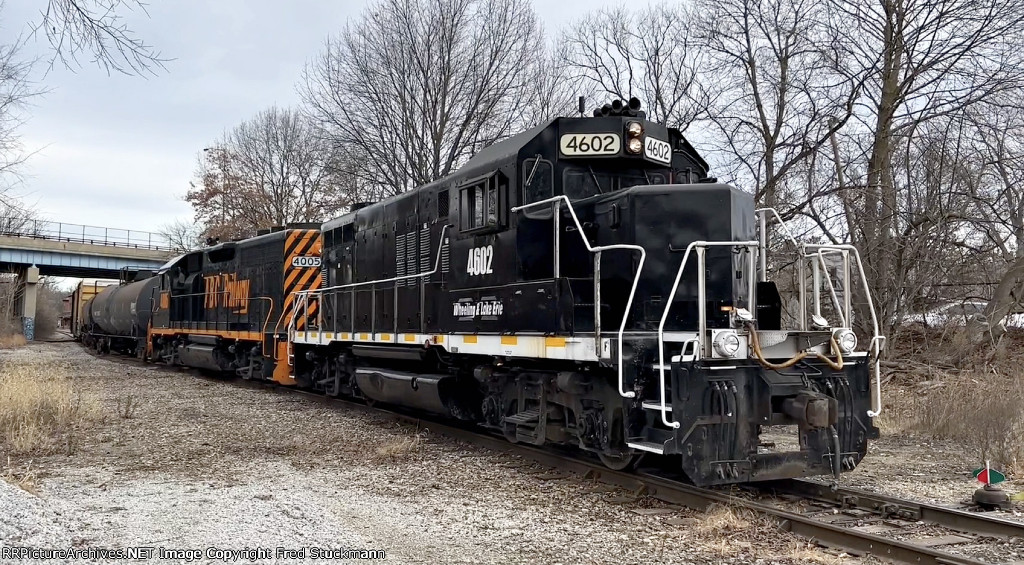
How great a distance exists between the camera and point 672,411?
5.99 m

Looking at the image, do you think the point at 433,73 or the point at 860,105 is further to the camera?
the point at 433,73

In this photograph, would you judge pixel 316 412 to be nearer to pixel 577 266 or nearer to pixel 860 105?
pixel 577 266

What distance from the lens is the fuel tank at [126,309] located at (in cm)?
2434

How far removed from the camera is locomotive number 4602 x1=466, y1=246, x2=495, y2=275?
26.8 feet

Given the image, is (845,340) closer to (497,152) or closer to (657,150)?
(657,150)

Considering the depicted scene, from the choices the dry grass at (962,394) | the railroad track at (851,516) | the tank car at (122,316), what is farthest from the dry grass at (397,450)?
the tank car at (122,316)

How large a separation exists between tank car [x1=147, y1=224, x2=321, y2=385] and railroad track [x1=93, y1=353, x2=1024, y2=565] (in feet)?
27.6

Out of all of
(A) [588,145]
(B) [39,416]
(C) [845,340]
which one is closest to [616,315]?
(A) [588,145]

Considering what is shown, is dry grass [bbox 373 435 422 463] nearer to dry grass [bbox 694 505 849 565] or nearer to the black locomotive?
the black locomotive

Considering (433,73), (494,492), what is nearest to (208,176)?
(433,73)

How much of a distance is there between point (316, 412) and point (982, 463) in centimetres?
916

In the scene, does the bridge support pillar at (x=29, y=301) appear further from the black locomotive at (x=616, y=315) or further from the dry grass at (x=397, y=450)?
the dry grass at (x=397, y=450)

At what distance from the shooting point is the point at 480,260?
8.39 meters

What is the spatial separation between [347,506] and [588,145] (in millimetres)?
4090
